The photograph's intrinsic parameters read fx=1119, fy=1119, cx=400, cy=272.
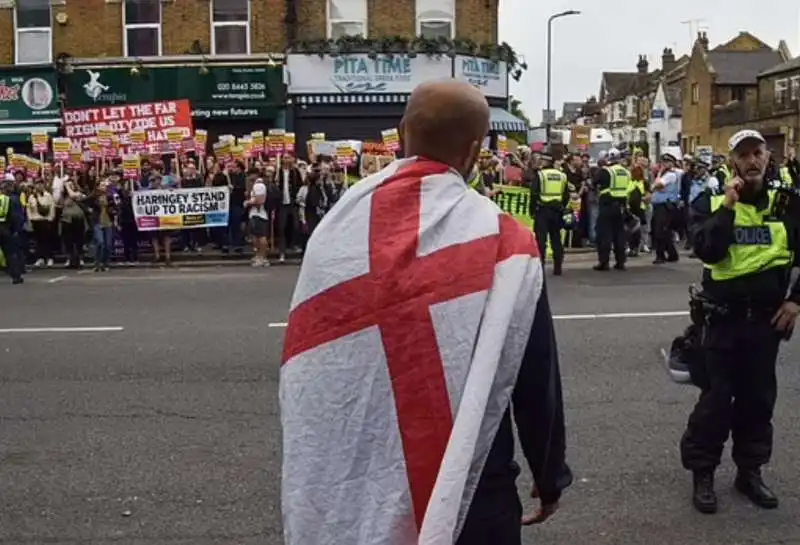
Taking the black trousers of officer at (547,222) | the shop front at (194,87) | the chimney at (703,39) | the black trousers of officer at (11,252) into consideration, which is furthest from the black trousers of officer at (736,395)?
the chimney at (703,39)

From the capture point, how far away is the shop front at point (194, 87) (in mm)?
25438

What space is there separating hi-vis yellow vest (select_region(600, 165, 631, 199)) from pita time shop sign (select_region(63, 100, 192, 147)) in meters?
8.94

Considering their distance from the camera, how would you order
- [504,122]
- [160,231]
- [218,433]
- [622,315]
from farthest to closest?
[504,122]
[160,231]
[622,315]
[218,433]

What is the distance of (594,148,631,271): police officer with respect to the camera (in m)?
16.0

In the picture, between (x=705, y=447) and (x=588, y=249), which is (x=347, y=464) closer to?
(x=705, y=447)

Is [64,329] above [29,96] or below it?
below

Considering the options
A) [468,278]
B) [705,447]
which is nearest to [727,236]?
[705,447]

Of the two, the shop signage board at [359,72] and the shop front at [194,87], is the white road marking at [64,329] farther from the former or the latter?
the shop signage board at [359,72]

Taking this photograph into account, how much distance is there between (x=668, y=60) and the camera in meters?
92.9

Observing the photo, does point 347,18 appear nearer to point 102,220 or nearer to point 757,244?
point 102,220

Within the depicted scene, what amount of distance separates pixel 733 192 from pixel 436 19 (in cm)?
2140

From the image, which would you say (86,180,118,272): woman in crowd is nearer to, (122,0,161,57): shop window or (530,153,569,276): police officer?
(530,153,569,276): police officer

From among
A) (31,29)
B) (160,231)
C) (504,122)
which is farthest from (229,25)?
(160,231)

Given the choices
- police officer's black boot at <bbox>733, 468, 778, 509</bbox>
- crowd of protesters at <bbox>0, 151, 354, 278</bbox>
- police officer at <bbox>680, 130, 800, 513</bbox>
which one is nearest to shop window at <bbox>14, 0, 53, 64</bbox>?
crowd of protesters at <bbox>0, 151, 354, 278</bbox>
